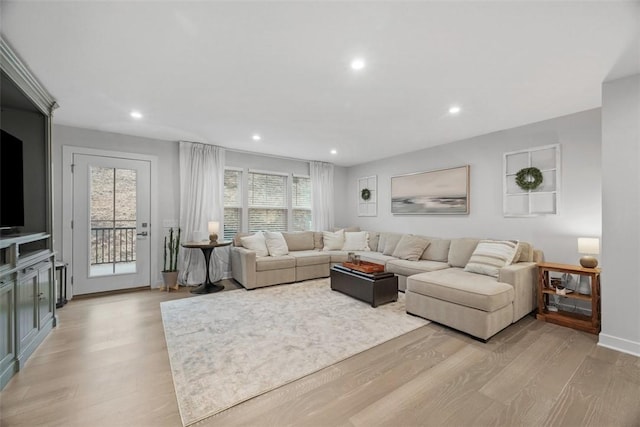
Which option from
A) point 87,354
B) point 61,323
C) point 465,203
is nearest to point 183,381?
point 87,354

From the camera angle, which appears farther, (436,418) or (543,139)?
(543,139)

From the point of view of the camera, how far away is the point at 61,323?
294 centimetres

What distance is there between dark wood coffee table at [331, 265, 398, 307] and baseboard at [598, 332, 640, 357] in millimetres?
1988

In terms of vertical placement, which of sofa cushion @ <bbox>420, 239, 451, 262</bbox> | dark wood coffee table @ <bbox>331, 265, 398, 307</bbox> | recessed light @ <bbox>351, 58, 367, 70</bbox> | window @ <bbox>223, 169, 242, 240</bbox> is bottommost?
dark wood coffee table @ <bbox>331, 265, 398, 307</bbox>

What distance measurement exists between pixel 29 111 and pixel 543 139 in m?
6.01

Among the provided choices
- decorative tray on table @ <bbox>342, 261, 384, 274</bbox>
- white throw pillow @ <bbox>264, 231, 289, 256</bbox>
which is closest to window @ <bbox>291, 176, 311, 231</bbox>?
white throw pillow @ <bbox>264, 231, 289, 256</bbox>

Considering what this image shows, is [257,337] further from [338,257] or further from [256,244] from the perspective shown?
[338,257]

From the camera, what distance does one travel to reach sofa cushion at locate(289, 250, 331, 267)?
4.75 metres

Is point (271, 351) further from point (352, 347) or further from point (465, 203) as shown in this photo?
point (465, 203)

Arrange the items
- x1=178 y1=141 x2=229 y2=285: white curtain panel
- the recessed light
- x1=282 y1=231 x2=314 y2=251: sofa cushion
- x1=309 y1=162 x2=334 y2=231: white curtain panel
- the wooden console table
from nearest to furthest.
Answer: the recessed light < the wooden console table < x1=178 y1=141 x2=229 y2=285: white curtain panel < x1=282 y1=231 x2=314 y2=251: sofa cushion < x1=309 y1=162 x2=334 y2=231: white curtain panel

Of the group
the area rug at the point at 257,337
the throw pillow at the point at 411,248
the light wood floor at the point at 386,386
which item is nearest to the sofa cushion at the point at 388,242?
the throw pillow at the point at 411,248

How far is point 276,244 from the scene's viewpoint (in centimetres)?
486

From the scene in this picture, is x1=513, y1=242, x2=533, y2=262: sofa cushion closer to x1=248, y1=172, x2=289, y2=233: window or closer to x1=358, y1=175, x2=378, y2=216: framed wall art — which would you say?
x1=358, y1=175, x2=378, y2=216: framed wall art

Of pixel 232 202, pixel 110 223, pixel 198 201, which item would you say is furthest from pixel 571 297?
pixel 110 223
